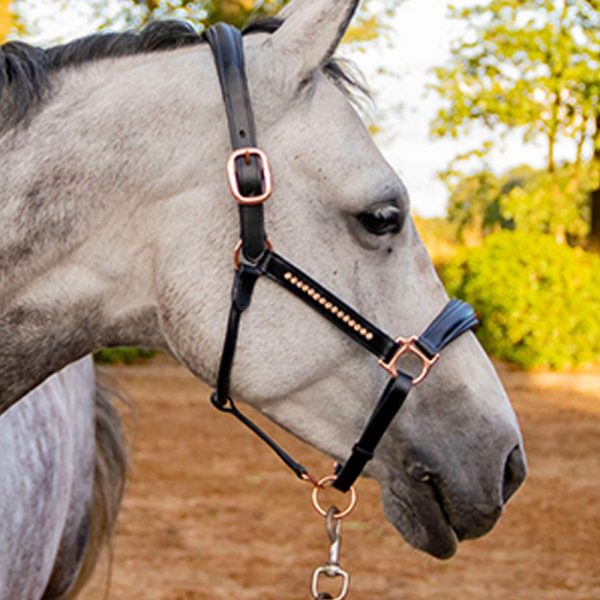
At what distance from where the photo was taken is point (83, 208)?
1966 mm

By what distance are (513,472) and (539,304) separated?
14333 mm

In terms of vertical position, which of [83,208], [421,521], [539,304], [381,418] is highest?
[83,208]

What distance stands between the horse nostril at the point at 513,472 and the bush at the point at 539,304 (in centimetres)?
1421

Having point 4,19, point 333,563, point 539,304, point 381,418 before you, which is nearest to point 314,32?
point 381,418

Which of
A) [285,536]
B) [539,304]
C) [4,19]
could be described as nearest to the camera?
[285,536]

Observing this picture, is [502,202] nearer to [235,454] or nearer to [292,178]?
[235,454]

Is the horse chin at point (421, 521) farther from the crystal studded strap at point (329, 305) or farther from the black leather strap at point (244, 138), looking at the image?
the black leather strap at point (244, 138)

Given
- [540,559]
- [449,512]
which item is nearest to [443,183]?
[540,559]

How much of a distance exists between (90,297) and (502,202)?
61.2ft

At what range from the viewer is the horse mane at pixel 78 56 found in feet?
6.45

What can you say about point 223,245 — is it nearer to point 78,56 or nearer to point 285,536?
point 78,56

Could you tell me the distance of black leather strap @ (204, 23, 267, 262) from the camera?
1926mm

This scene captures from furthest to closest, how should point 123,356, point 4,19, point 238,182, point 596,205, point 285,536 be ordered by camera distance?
point 596,205 → point 123,356 → point 4,19 → point 285,536 → point 238,182

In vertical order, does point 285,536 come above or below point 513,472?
below
